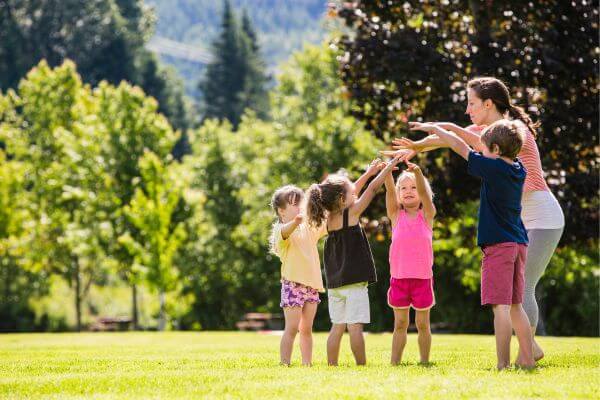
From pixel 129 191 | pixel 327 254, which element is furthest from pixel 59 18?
pixel 327 254

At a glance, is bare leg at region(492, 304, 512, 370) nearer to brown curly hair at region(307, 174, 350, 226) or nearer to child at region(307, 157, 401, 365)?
child at region(307, 157, 401, 365)

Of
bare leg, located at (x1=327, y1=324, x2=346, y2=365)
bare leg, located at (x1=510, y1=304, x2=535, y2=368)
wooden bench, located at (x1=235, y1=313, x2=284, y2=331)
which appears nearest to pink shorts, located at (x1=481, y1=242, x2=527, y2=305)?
bare leg, located at (x1=510, y1=304, x2=535, y2=368)

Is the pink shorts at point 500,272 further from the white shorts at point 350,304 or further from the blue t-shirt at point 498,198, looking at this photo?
the white shorts at point 350,304

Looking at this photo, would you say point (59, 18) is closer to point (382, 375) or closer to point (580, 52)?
point (580, 52)

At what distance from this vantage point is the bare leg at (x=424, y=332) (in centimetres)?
859

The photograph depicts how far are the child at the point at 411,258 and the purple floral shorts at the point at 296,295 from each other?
0.87 meters

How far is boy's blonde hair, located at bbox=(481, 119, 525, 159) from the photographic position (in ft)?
24.8

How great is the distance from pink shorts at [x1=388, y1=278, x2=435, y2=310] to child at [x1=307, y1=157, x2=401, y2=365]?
245 millimetres

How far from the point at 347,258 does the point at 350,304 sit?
416 millimetres

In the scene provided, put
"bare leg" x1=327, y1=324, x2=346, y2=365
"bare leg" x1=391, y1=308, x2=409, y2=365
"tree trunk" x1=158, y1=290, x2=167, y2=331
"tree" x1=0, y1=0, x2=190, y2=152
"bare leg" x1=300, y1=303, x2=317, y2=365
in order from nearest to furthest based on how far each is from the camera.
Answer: "bare leg" x1=391, y1=308, x2=409, y2=365 → "bare leg" x1=327, y1=324, x2=346, y2=365 → "bare leg" x1=300, y1=303, x2=317, y2=365 → "tree trunk" x1=158, y1=290, x2=167, y2=331 → "tree" x1=0, y1=0, x2=190, y2=152

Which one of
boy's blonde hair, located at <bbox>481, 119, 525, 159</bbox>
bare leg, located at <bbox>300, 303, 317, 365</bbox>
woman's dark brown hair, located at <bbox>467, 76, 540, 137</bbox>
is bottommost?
bare leg, located at <bbox>300, 303, 317, 365</bbox>

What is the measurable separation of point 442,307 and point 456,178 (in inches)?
584

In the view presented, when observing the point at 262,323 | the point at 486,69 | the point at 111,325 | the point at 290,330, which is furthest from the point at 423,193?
the point at 111,325

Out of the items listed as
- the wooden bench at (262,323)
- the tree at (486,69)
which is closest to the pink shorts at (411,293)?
the tree at (486,69)
